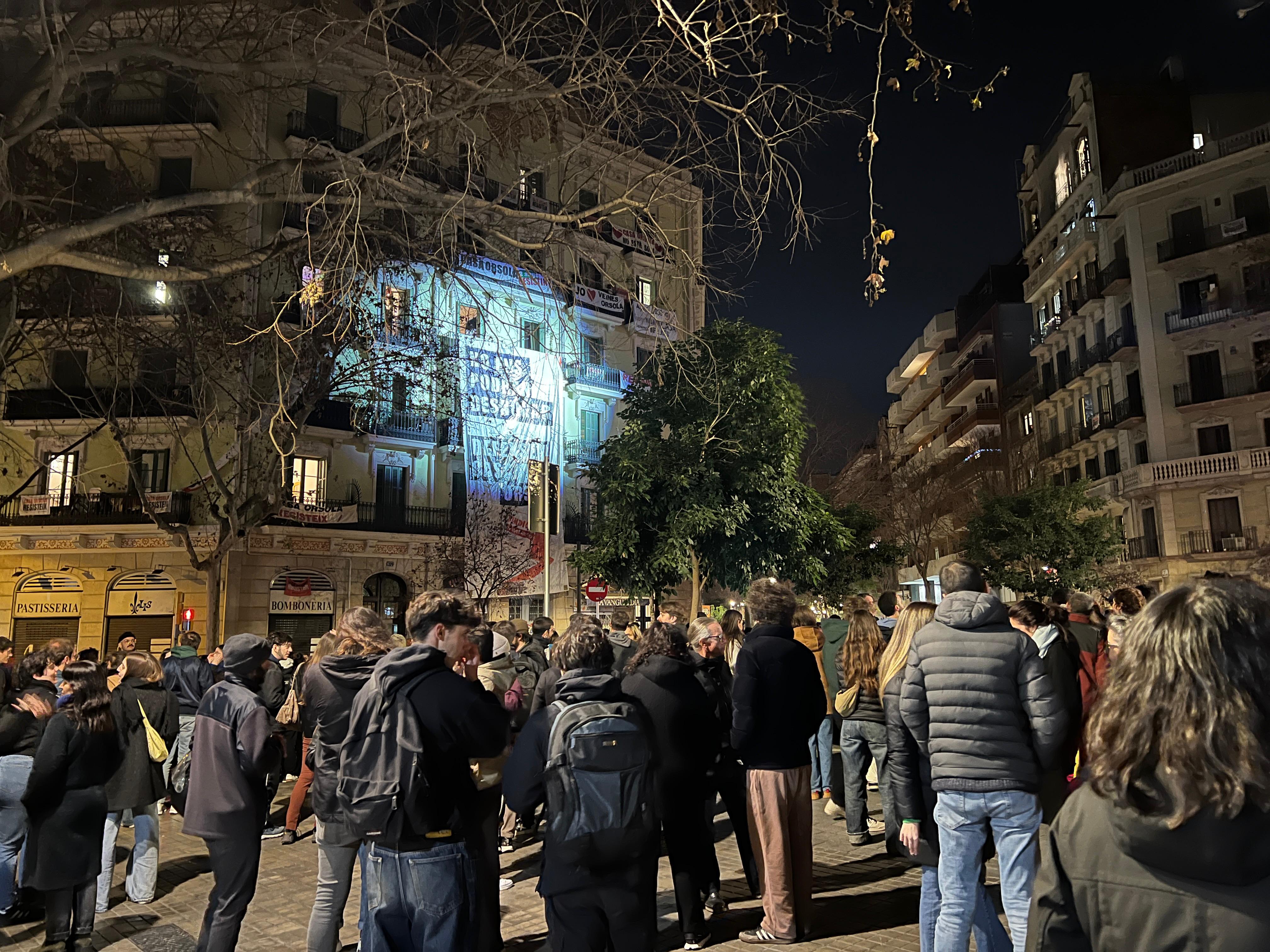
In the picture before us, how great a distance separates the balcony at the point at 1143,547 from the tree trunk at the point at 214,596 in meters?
33.5

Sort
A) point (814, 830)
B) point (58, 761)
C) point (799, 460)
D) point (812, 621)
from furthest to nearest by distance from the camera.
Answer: point (799, 460) < point (812, 621) < point (814, 830) < point (58, 761)

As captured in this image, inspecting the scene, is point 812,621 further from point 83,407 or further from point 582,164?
point 83,407

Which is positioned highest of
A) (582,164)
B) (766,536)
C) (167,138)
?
(167,138)

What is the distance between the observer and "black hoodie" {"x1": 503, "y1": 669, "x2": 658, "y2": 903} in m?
3.97

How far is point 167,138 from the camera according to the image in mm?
29516

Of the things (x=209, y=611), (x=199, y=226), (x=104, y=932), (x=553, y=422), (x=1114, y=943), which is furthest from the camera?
(x=553, y=422)

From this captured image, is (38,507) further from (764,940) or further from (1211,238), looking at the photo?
(1211,238)

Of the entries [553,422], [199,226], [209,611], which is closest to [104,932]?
[199,226]

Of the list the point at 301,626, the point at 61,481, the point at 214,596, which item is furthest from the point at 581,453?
the point at 61,481

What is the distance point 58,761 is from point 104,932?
1.50 meters

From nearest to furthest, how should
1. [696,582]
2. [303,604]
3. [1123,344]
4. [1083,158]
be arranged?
1. [696,582]
2. [303,604]
3. [1123,344]
4. [1083,158]

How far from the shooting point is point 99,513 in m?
28.9

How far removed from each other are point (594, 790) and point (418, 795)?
76 cm

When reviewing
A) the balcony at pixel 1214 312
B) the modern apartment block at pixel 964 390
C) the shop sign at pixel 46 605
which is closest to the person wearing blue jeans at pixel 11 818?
the shop sign at pixel 46 605
